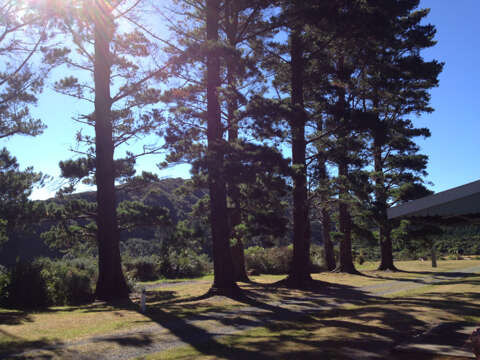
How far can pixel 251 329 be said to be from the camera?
936cm

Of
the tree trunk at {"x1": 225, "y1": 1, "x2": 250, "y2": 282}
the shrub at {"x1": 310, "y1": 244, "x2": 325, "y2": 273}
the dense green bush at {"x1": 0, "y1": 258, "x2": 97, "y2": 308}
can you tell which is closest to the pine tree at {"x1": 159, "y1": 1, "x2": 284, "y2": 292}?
the tree trunk at {"x1": 225, "y1": 1, "x2": 250, "y2": 282}

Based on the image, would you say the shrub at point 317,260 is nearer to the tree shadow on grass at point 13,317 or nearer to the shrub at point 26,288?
the shrub at point 26,288

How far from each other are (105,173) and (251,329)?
9.80 m

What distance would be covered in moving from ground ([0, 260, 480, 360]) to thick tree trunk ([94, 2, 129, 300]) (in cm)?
207

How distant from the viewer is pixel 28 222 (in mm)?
18875

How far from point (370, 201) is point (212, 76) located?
11.2m

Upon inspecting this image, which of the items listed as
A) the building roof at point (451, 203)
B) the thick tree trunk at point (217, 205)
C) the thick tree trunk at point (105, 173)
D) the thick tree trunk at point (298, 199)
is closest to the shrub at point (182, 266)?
the thick tree trunk at point (298, 199)

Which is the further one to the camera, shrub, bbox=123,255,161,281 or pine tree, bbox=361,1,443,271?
shrub, bbox=123,255,161,281

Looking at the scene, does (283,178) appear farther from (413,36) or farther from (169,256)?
(169,256)

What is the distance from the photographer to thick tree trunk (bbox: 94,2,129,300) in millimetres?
16016

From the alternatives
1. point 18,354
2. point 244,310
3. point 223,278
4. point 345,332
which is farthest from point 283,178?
point 18,354

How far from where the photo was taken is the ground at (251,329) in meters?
7.19

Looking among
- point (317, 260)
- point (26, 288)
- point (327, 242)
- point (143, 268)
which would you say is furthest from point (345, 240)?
point (26, 288)

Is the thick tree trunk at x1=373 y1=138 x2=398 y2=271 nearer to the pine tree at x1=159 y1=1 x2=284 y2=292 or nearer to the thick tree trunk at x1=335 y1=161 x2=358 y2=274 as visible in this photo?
the thick tree trunk at x1=335 y1=161 x2=358 y2=274
